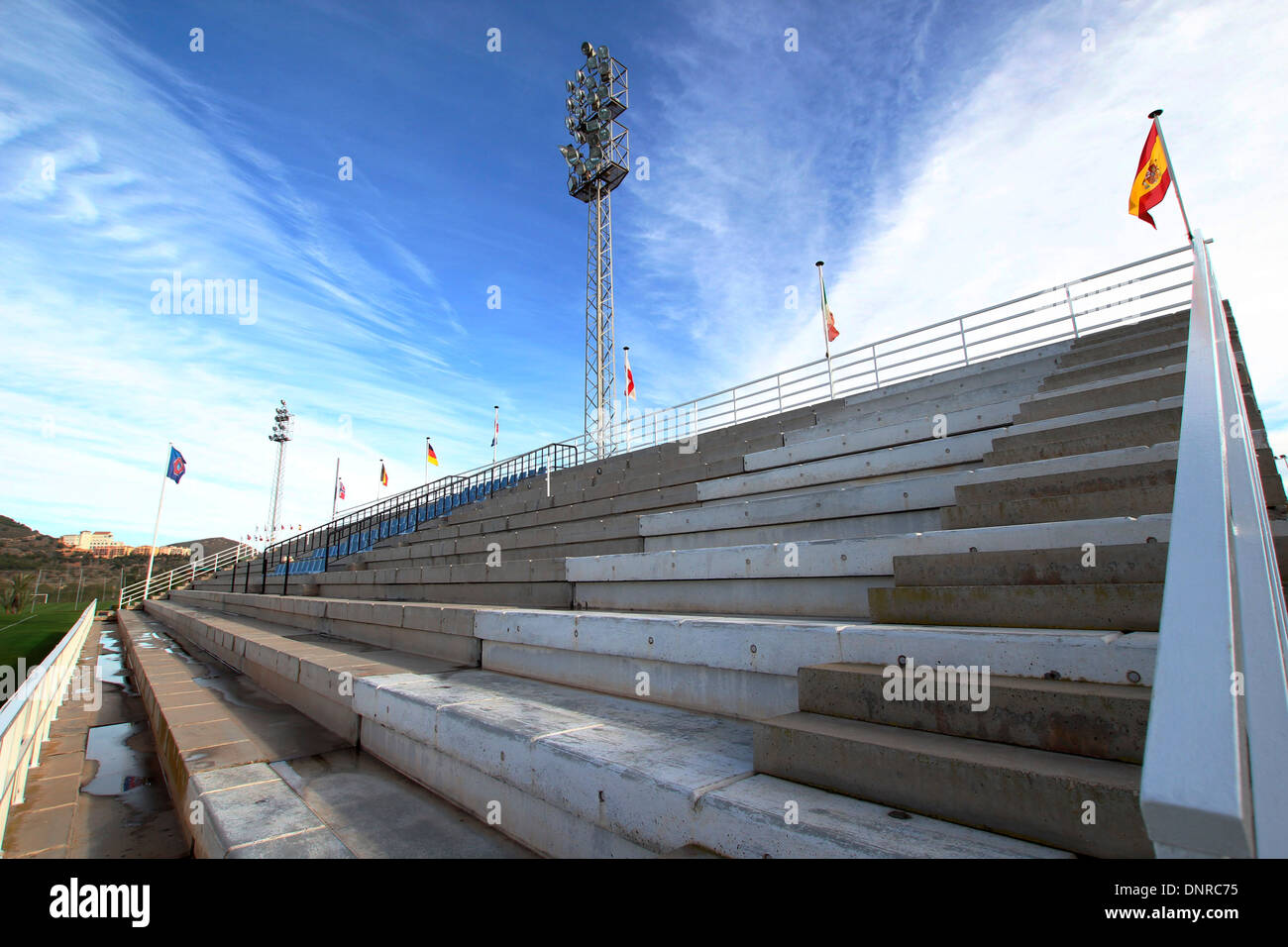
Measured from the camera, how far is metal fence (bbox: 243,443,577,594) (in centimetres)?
1733

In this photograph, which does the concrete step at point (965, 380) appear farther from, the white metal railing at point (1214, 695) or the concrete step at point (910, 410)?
the white metal railing at point (1214, 695)

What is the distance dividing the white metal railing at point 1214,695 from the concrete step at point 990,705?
627 millimetres

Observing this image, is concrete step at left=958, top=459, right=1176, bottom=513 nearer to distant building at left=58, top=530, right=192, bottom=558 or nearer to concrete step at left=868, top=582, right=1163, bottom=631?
concrete step at left=868, top=582, right=1163, bottom=631

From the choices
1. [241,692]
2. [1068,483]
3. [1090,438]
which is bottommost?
[241,692]

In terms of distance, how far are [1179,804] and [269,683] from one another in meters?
8.28

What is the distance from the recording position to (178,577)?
31.2 metres

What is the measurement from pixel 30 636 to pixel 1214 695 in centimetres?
2462

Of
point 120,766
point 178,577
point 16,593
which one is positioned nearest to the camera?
point 120,766

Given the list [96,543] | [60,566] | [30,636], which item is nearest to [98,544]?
[96,543]

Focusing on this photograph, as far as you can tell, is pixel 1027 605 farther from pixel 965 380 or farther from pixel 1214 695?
pixel 965 380

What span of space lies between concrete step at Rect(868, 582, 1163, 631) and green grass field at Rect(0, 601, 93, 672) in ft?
48.0
